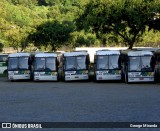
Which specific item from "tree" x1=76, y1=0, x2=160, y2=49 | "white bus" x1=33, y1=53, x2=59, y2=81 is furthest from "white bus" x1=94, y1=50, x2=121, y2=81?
"tree" x1=76, y1=0, x2=160, y2=49

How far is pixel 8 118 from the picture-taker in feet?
52.0

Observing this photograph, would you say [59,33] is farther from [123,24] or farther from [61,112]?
[61,112]

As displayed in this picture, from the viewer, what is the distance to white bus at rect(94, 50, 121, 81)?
117 feet

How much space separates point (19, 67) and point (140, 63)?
10274 millimetres

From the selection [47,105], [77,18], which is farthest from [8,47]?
[47,105]

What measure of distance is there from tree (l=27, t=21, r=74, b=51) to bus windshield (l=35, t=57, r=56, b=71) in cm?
3402

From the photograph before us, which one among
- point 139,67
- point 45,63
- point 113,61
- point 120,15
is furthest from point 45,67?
point 120,15

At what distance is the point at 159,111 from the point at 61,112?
3.65 metres

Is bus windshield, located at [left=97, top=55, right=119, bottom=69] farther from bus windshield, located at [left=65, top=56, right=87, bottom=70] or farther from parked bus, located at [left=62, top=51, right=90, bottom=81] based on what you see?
bus windshield, located at [left=65, top=56, right=87, bottom=70]

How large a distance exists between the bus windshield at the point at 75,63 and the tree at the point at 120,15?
941 cm

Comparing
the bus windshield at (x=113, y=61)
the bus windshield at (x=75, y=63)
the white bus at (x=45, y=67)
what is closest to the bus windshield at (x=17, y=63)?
the white bus at (x=45, y=67)

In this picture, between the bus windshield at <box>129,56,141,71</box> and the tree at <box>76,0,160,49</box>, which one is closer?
the bus windshield at <box>129,56,141,71</box>

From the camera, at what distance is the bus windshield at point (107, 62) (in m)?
36.0

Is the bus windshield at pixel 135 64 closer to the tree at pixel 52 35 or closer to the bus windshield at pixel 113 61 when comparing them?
the bus windshield at pixel 113 61
